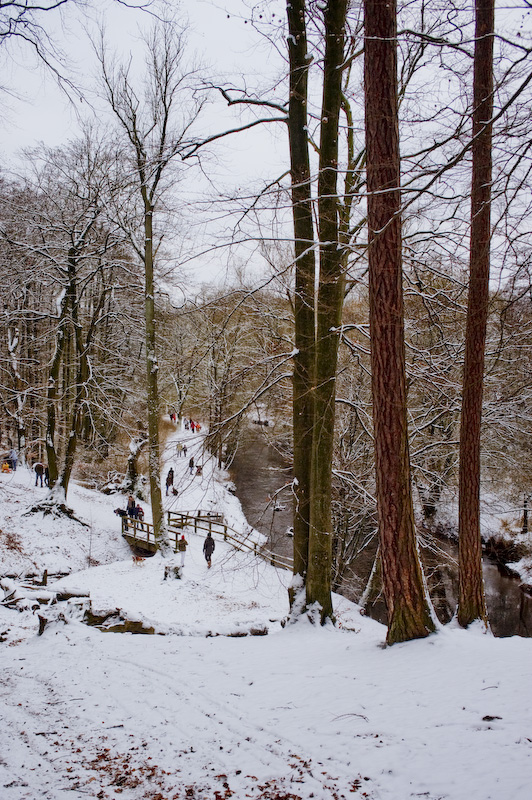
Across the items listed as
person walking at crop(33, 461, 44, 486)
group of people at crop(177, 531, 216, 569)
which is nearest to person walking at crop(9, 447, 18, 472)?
person walking at crop(33, 461, 44, 486)

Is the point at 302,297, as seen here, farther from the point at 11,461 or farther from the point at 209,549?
the point at 11,461

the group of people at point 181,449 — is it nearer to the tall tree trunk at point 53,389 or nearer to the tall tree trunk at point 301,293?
the tall tree trunk at point 301,293

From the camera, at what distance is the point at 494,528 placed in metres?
19.8

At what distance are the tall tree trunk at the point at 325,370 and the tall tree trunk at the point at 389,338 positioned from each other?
155cm

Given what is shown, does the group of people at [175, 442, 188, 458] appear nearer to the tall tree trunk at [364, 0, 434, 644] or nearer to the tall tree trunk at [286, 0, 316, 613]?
the tall tree trunk at [286, 0, 316, 613]

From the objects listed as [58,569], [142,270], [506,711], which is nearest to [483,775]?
[506,711]

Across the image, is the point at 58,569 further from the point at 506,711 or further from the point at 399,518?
the point at 506,711

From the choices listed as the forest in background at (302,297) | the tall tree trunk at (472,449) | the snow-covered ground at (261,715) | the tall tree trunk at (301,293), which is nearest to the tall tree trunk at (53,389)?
the forest in background at (302,297)

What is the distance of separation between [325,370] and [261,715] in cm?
414

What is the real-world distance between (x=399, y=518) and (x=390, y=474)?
47cm

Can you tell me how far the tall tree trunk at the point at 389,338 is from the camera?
177 inches

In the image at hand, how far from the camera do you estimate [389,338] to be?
4789 millimetres

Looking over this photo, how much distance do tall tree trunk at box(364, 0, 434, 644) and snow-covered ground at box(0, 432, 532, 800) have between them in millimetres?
660

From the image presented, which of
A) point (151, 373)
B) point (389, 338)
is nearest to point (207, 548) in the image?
point (151, 373)
